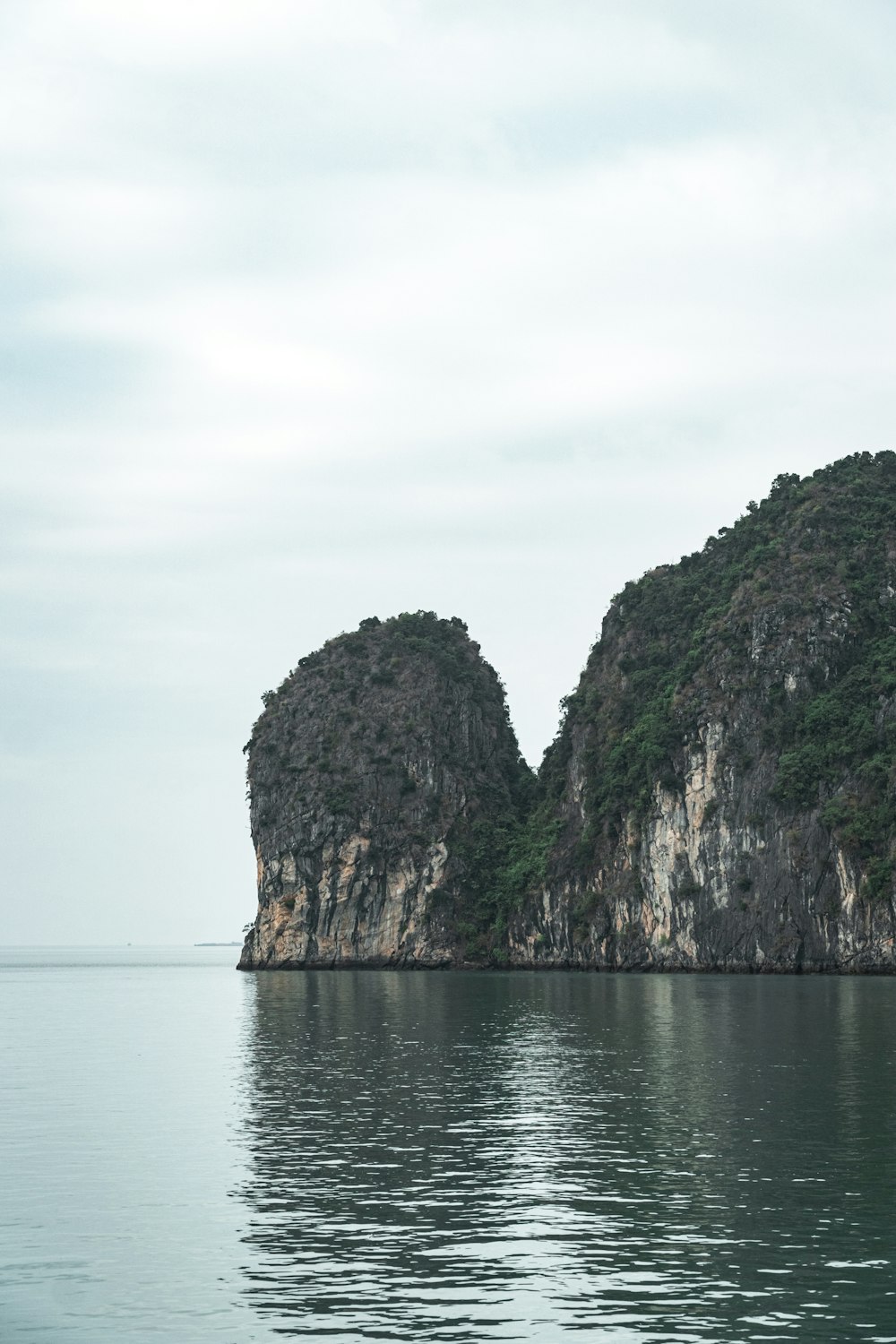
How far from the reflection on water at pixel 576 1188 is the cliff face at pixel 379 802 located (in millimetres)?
101963

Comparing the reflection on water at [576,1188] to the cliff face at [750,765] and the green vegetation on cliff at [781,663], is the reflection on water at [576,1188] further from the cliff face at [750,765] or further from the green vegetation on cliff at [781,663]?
the green vegetation on cliff at [781,663]

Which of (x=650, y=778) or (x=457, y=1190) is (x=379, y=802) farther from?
(x=457, y=1190)

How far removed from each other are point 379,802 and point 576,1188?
133621 millimetres

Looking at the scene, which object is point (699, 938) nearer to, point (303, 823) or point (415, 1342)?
point (303, 823)

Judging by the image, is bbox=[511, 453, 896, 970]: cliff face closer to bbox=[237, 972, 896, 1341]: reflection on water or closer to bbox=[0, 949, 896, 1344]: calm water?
bbox=[0, 949, 896, 1344]: calm water

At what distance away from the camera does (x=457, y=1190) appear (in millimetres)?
24594

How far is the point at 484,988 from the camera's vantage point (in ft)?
327

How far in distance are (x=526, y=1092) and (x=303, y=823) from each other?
122 metres

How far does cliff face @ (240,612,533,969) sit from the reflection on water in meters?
102

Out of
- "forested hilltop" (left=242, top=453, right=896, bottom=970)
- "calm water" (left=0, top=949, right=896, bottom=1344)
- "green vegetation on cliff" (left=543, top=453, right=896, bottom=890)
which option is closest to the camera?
"calm water" (left=0, top=949, right=896, bottom=1344)

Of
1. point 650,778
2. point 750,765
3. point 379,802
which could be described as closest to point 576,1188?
point 750,765

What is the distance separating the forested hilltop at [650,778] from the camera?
113 meters

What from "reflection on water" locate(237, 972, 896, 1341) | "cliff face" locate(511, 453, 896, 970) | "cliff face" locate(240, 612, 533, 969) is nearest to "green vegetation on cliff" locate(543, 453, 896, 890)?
"cliff face" locate(511, 453, 896, 970)

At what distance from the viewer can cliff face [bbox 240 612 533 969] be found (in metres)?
154
